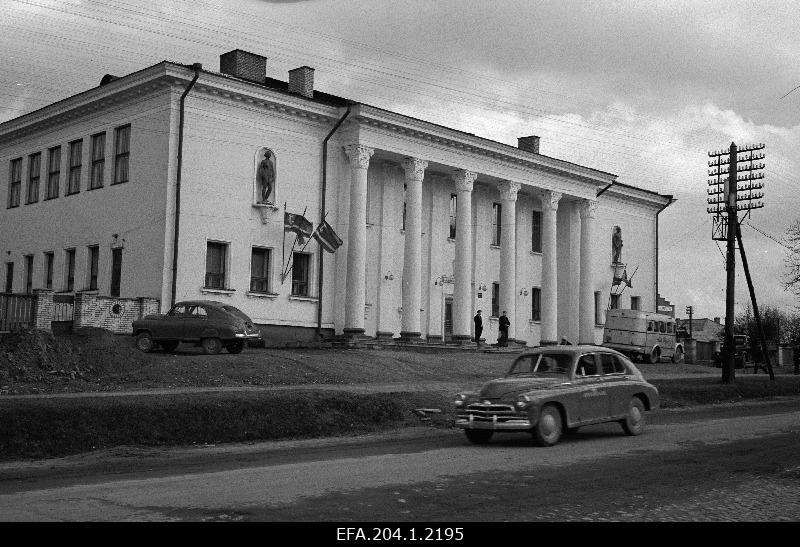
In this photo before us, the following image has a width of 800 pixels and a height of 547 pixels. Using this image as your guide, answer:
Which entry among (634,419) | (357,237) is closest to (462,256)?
(357,237)

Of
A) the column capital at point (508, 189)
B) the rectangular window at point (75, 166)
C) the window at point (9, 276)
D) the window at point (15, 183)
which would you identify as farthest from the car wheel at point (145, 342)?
the column capital at point (508, 189)

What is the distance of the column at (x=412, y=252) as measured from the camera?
3916 centimetres

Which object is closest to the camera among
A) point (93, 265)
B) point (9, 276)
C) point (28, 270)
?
point (93, 265)

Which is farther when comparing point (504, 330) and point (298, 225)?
point (504, 330)

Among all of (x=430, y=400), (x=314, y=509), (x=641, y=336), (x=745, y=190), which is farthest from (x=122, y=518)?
(x=641, y=336)

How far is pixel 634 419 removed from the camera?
680 inches

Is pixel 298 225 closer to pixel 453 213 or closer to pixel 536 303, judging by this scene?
pixel 453 213

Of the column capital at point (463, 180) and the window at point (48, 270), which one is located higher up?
the column capital at point (463, 180)

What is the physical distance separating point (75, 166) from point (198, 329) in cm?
1314

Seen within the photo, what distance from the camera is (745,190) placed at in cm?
3778

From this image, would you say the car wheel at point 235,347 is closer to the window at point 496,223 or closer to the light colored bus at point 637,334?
the window at point 496,223

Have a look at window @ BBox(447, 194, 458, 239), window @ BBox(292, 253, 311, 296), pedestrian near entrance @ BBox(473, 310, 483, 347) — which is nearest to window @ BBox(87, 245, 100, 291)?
window @ BBox(292, 253, 311, 296)

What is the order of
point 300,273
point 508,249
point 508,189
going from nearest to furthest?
point 300,273 < point 508,249 < point 508,189

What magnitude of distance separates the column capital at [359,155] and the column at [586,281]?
54.5 feet
